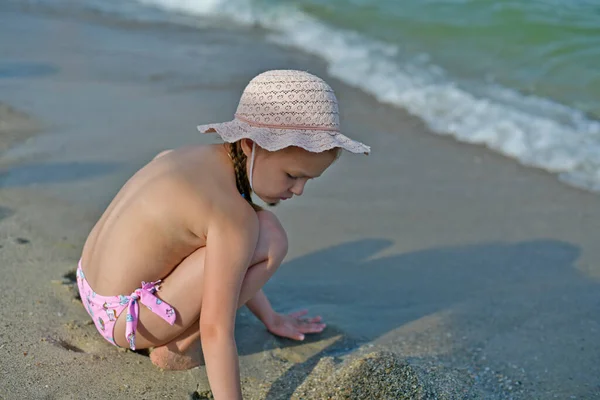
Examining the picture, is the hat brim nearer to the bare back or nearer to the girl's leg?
the bare back

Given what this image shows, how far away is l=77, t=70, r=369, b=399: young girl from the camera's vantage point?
2.15 m

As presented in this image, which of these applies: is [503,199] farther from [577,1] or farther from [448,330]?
[577,1]

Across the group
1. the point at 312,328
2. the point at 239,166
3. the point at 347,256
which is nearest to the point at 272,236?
the point at 239,166

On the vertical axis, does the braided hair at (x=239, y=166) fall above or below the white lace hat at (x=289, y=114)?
below

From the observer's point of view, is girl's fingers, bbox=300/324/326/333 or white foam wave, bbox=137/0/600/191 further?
white foam wave, bbox=137/0/600/191

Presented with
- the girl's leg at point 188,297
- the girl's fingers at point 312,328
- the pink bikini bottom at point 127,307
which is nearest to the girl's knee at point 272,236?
the girl's leg at point 188,297

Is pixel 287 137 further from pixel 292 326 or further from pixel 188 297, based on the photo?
pixel 292 326

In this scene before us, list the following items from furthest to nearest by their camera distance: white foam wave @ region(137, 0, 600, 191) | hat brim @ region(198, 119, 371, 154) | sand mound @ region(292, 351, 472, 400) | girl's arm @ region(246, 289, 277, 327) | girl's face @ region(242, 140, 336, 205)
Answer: white foam wave @ region(137, 0, 600, 191), girl's arm @ region(246, 289, 277, 327), sand mound @ region(292, 351, 472, 400), girl's face @ region(242, 140, 336, 205), hat brim @ region(198, 119, 371, 154)

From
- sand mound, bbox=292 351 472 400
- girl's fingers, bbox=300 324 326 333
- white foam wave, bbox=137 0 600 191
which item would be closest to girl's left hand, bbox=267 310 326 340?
girl's fingers, bbox=300 324 326 333

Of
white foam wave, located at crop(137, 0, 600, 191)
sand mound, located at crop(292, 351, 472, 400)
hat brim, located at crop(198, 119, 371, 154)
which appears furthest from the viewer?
white foam wave, located at crop(137, 0, 600, 191)

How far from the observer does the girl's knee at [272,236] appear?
2.46 meters

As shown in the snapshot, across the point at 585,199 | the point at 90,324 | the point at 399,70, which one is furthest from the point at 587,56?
the point at 90,324

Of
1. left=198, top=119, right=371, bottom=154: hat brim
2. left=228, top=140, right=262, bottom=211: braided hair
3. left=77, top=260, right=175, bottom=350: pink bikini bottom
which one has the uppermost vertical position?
left=198, top=119, right=371, bottom=154: hat brim

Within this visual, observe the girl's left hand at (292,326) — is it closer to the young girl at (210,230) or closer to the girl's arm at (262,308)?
the girl's arm at (262,308)
